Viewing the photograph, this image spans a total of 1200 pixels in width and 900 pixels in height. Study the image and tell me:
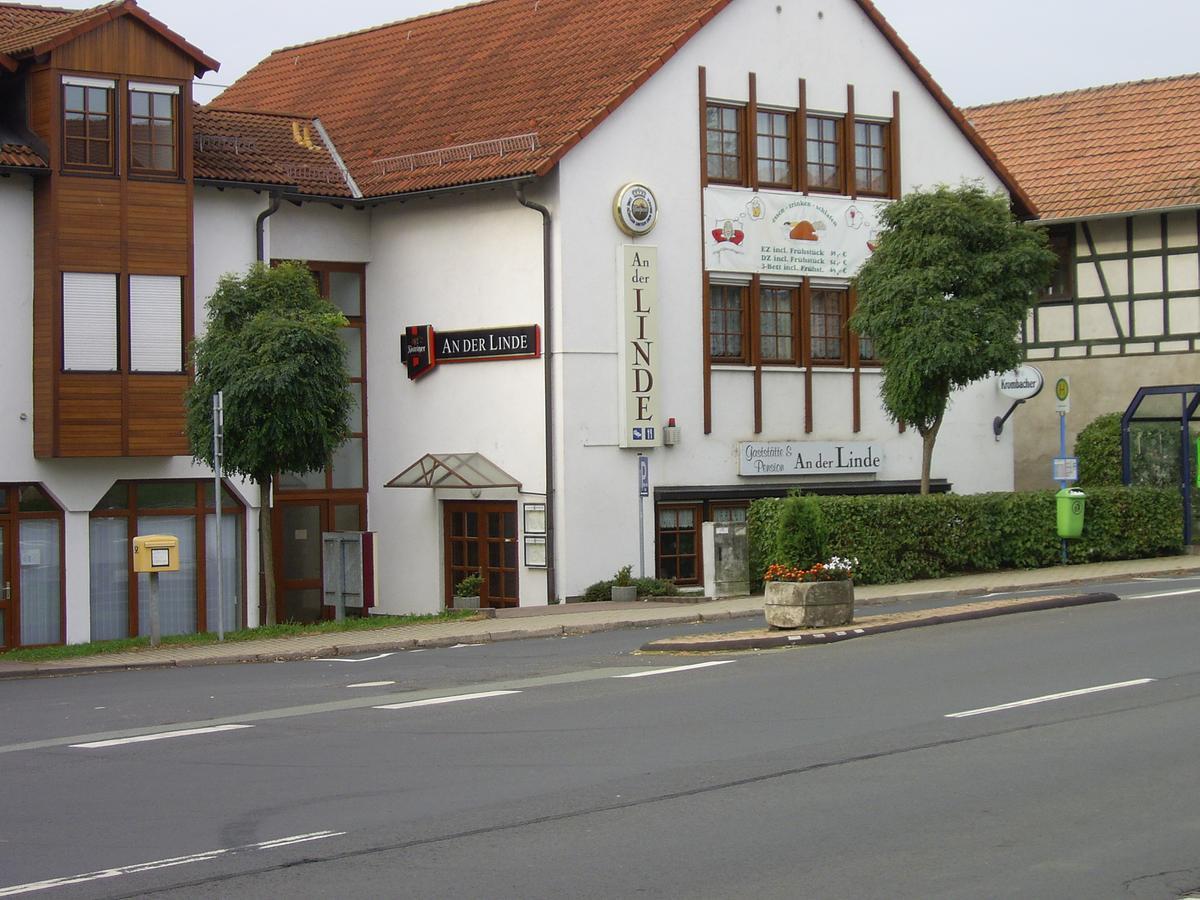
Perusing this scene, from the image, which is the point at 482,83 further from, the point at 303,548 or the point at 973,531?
the point at 973,531

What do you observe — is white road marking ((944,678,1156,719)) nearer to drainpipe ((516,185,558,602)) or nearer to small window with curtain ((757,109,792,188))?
drainpipe ((516,185,558,602))

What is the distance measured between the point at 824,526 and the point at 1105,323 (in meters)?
19.5

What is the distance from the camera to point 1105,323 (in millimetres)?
39188

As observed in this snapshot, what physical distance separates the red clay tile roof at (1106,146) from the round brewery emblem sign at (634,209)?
43.2 feet

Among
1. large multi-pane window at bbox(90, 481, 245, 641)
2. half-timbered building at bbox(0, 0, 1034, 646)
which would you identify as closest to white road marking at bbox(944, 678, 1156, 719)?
half-timbered building at bbox(0, 0, 1034, 646)

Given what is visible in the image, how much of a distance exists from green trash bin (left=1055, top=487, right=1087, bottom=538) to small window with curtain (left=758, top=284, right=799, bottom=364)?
524 cm

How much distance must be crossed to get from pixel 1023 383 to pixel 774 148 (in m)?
7.12

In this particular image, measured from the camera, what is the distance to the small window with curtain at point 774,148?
3161 centimetres

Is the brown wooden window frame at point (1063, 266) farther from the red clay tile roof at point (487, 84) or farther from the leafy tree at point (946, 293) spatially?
the leafy tree at point (946, 293)

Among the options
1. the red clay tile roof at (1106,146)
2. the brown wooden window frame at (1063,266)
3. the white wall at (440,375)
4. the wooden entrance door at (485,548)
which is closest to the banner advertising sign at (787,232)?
the white wall at (440,375)

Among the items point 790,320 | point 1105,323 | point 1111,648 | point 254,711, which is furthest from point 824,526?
point 1105,323

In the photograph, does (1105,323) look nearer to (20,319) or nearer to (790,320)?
(790,320)

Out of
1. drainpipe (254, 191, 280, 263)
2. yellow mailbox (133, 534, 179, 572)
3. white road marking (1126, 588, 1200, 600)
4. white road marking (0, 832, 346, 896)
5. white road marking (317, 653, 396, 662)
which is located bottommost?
white road marking (317, 653, 396, 662)

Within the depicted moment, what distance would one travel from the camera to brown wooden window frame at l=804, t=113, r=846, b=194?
3225 cm
